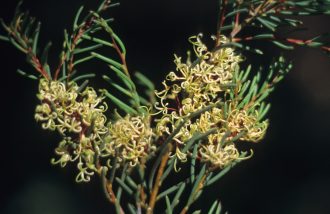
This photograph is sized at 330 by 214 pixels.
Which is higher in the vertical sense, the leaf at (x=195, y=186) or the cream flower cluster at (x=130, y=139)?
the cream flower cluster at (x=130, y=139)

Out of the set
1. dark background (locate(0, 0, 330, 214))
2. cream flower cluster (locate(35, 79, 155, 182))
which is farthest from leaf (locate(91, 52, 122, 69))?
dark background (locate(0, 0, 330, 214))

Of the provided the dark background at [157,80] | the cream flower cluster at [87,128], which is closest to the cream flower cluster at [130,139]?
the cream flower cluster at [87,128]

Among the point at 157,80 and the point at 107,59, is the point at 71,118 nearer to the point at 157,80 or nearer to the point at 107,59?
the point at 107,59

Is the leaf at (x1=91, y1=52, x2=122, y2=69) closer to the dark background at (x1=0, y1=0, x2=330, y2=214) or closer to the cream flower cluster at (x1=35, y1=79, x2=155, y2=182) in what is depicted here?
the cream flower cluster at (x1=35, y1=79, x2=155, y2=182)

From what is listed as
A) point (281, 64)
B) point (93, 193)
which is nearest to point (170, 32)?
point (93, 193)

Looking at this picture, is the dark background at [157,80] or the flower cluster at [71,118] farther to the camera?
the dark background at [157,80]

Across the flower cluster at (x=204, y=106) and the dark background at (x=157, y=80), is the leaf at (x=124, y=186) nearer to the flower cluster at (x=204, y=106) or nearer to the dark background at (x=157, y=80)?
the flower cluster at (x=204, y=106)

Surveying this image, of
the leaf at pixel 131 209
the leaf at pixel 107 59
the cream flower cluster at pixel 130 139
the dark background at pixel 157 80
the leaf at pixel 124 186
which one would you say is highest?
the leaf at pixel 107 59
